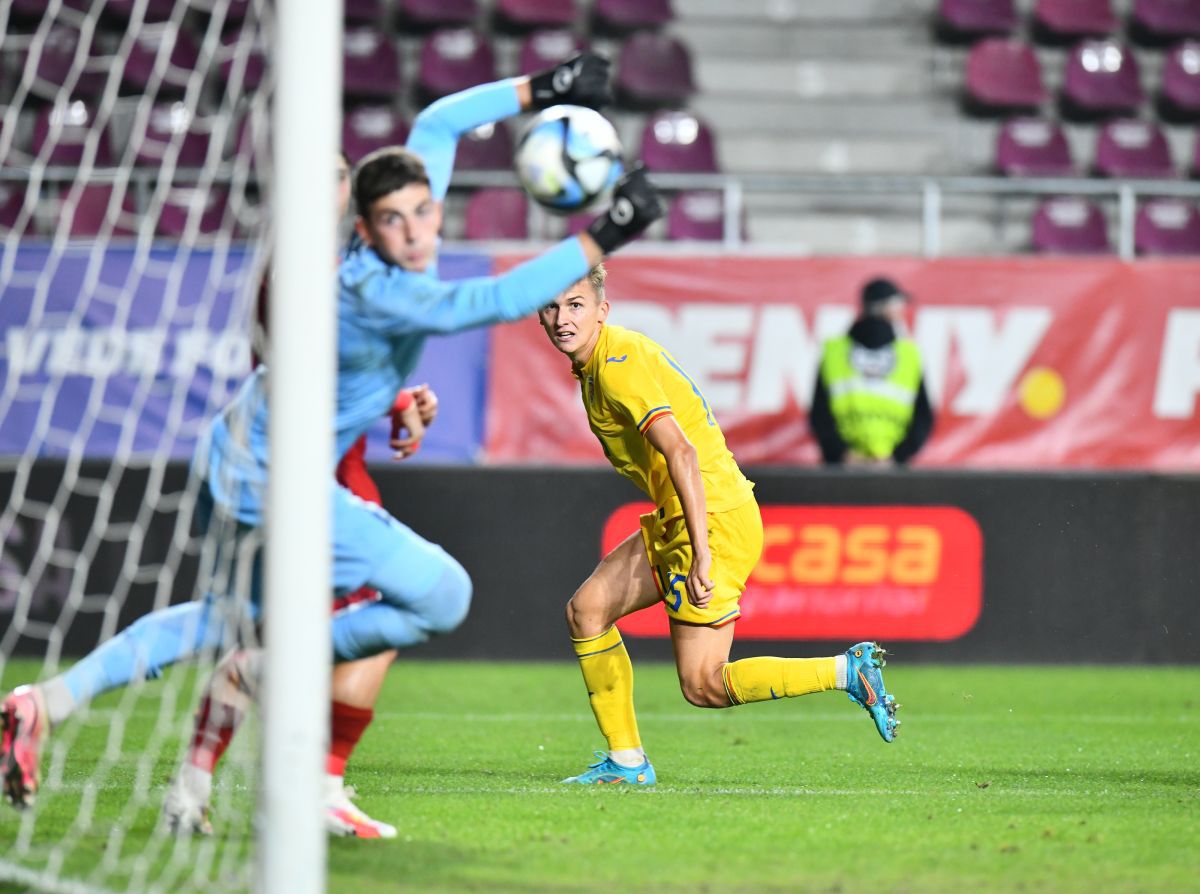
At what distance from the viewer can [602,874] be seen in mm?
4285

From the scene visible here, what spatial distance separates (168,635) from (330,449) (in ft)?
4.40

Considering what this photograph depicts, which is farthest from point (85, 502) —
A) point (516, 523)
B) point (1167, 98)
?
point (1167, 98)

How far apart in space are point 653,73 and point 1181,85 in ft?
14.0

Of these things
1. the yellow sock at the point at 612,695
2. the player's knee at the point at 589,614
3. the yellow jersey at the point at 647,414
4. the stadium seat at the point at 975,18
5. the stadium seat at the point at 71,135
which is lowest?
the yellow sock at the point at 612,695

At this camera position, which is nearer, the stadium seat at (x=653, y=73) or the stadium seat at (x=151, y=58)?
the stadium seat at (x=151, y=58)

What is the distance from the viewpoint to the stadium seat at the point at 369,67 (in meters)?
13.7

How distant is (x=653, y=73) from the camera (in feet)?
46.4

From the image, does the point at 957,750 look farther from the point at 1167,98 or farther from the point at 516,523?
the point at 1167,98

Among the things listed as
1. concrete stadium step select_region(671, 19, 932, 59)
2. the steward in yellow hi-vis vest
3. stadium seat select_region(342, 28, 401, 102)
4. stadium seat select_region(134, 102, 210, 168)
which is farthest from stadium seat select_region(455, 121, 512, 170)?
the steward in yellow hi-vis vest

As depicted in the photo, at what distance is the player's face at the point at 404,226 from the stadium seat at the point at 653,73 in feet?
32.2

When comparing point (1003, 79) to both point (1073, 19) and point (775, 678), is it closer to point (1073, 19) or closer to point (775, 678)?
point (1073, 19)

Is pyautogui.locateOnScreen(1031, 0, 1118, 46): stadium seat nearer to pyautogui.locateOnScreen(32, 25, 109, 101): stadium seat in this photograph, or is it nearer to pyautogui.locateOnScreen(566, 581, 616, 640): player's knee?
pyautogui.locateOnScreen(32, 25, 109, 101): stadium seat

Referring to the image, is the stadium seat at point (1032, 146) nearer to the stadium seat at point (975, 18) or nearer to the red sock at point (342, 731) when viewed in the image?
the stadium seat at point (975, 18)

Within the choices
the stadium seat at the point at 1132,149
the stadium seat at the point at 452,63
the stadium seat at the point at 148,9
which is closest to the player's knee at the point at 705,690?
the stadium seat at the point at 452,63
